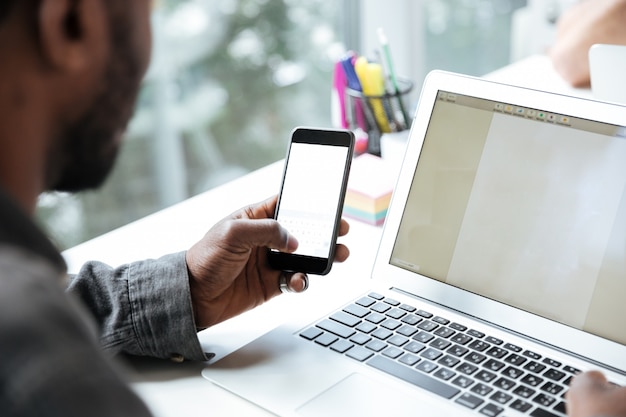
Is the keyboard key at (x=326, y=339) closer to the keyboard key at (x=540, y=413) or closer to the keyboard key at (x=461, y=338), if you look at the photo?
the keyboard key at (x=461, y=338)

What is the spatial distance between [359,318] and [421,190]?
172mm

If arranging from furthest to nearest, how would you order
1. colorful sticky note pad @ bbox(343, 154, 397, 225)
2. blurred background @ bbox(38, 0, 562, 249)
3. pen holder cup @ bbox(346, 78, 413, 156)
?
blurred background @ bbox(38, 0, 562, 249) → pen holder cup @ bbox(346, 78, 413, 156) → colorful sticky note pad @ bbox(343, 154, 397, 225)

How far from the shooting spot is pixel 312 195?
0.95 m

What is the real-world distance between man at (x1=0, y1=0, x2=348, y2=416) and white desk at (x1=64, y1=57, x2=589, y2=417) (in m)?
0.04

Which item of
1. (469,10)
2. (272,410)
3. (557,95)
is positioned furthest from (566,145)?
(469,10)

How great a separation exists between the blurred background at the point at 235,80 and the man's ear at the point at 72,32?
4.86 ft

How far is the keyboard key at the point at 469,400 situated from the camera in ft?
2.36

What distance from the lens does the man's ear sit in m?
0.51

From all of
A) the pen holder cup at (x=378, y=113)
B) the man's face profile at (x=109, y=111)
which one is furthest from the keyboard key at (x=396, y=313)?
the pen holder cup at (x=378, y=113)

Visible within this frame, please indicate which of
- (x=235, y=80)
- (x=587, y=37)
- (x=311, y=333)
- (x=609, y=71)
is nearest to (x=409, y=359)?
(x=311, y=333)

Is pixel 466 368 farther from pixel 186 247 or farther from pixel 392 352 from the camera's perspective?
pixel 186 247

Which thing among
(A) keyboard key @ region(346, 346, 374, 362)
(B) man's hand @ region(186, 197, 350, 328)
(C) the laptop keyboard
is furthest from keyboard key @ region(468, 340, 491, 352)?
(B) man's hand @ region(186, 197, 350, 328)

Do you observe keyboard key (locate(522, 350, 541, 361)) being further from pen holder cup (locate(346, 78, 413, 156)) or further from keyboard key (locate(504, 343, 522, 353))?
pen holder cup (locate(346, 78, 413, 156))

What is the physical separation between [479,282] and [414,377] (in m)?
0.16
